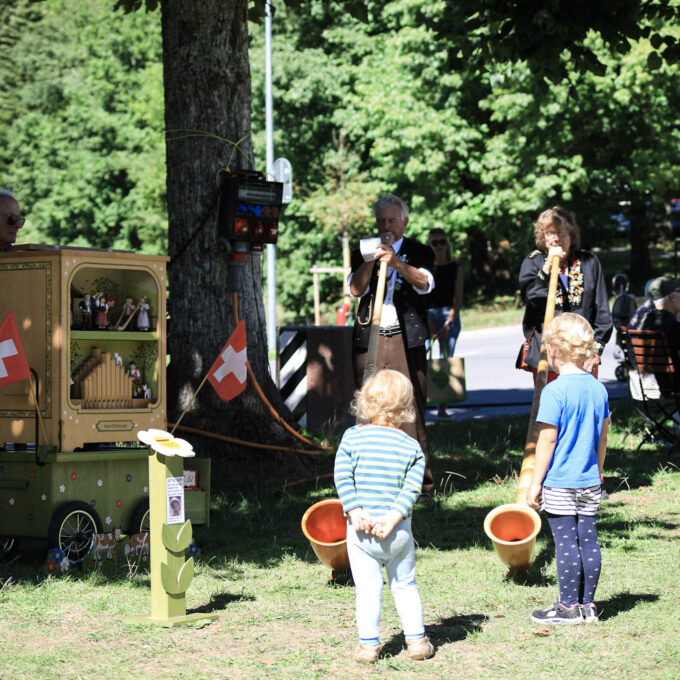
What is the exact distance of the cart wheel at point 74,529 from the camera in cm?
619

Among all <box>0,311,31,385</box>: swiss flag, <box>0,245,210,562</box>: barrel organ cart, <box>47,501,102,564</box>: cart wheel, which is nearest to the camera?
<box>0,311,31,385</box>: swiss flag

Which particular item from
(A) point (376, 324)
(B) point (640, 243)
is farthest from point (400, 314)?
(B) point (640, 243)

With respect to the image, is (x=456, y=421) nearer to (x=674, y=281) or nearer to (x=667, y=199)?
(x=674, y=281)

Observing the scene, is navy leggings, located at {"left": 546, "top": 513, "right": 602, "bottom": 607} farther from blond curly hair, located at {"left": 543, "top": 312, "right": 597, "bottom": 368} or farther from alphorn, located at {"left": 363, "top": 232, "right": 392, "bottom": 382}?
alphorn, located at {"left": 363, "top": 232, "right": 392, "bottom": 382}

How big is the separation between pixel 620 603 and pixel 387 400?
1.65m

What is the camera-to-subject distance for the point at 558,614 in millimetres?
5023

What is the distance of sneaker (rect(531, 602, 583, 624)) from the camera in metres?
4.98

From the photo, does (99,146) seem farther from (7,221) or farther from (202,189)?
(7,221)

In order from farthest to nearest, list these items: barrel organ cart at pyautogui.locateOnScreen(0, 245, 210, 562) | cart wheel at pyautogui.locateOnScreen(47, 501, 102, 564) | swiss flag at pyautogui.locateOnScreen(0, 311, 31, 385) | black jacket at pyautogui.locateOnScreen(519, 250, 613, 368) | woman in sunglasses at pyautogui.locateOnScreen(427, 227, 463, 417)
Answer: woman in sunglasses at pyautogui.locateOnScreen(427, 227, 463, 417)
black jacket at pyautogui.locateOnScreen(519, 250, 613, 368)
barrel organ cart at pyautogui.locateOnScreen(0, 245, 210, 562)
cart wheel at pyautogui.locateOnScreen(47, 501, 102, 564)
swiss flag at pyautogui.locateOnScreen(0, 311, 31, 385)

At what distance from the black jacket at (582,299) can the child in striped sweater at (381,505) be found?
2959 millimetres

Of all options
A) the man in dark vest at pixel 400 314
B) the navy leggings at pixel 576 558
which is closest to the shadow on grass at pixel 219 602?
the navy leggings at pixel 576 558

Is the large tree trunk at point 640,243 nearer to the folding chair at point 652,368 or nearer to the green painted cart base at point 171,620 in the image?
the folding chair at point 652,368

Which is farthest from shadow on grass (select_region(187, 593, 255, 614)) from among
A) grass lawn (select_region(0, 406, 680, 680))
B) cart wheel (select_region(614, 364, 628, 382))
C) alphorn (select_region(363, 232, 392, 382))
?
cart wheel (select_region(614, 364, 628, 382))

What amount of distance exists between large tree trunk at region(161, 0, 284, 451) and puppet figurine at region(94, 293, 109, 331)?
221 cm
